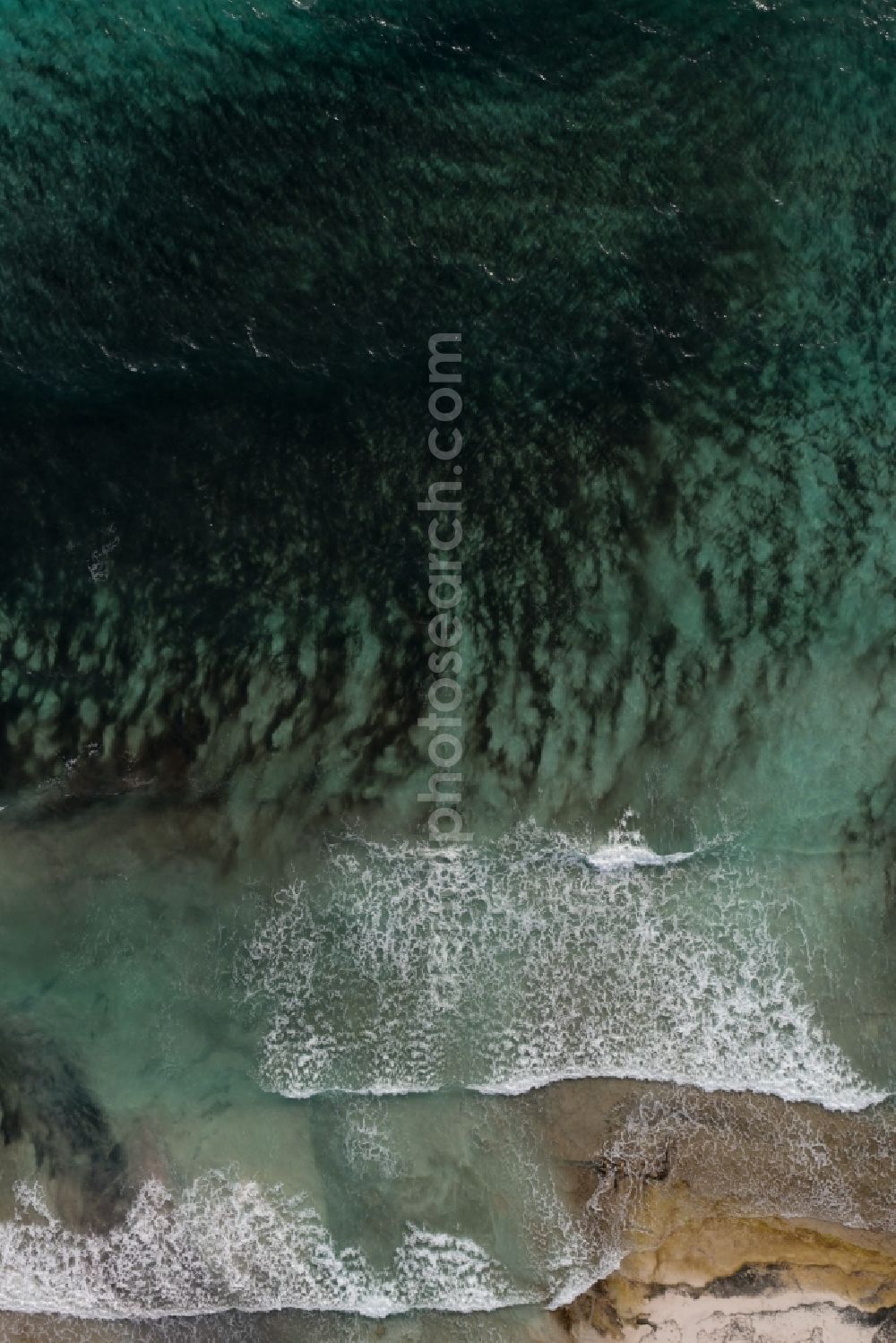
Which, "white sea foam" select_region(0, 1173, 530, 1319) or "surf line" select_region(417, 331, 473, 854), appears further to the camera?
"surf line" select_region(417, 331, 473, 854)

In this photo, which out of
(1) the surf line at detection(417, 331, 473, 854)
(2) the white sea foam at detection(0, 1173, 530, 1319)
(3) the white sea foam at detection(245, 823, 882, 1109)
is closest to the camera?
(2) the white sea foam at detection(0, 1173, 530, 1319)

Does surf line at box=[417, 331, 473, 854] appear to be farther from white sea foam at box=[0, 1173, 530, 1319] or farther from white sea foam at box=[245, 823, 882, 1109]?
white sea foam at box=[0, 1173, 530, 1319]

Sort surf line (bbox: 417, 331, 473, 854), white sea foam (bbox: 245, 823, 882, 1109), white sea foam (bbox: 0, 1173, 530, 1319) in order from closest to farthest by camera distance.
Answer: white sea foam (bbox: 0, 1173, 530, 1319), white sea foam (bbox: 245, 823, 882, 1109), surf line (bbox: 417, 331, 473, 854)

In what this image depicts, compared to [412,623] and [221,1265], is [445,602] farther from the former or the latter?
[221,1265]

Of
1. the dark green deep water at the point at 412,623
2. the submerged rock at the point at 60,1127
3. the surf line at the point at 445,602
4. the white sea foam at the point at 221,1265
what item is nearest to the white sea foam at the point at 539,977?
the dark green deep water at the point at 412,623

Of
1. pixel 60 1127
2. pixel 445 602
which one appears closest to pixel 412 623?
pixel 445 602

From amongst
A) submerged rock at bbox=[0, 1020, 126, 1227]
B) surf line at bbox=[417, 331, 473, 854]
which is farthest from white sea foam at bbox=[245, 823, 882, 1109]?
submerged rock at bbox=[0, 1020, 126, 1227]

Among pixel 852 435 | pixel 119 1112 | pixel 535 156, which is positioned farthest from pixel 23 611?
pixel 852 435
